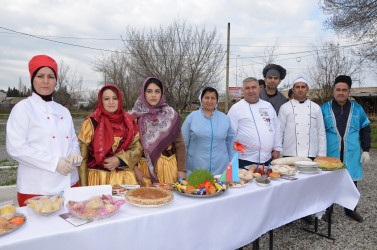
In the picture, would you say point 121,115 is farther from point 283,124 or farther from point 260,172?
point 283,124

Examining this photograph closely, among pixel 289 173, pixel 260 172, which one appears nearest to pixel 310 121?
pixel 289 173

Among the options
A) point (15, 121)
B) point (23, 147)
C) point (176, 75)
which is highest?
point (176, 75)

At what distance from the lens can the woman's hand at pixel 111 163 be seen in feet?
7.50

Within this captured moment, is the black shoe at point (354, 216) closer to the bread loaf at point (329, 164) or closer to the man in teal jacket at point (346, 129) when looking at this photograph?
the man in teal jacket at point (346, 129)

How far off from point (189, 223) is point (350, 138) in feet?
9.20

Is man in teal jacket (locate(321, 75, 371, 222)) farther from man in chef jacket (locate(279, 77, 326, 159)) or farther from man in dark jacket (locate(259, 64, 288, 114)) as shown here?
man in dark jacket (locate(259, 64, 288, 114))

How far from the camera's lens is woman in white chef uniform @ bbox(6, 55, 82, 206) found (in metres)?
1.73

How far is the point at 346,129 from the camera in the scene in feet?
11.3

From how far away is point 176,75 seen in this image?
14578mm

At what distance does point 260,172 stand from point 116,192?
4.52 feet

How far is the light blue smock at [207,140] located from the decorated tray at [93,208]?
152 cm

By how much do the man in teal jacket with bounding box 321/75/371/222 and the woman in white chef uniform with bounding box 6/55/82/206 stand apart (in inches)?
126

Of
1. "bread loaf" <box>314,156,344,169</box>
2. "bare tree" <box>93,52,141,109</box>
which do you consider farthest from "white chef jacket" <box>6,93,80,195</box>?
"bare tree" <box>93,52,141,109</box>

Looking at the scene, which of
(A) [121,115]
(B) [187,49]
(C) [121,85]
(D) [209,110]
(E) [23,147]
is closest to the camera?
(E) [23,147]
